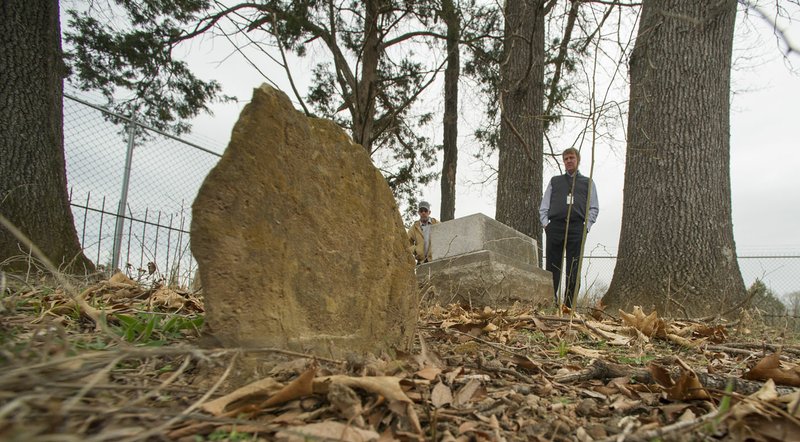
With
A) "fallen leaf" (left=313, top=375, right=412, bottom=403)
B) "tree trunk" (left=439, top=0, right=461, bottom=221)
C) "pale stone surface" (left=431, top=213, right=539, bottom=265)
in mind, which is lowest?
"fallen leaf" (left=313, top=375, right=412, bottom=403)

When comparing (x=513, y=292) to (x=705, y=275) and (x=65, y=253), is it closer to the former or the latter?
(x=705, y=275)

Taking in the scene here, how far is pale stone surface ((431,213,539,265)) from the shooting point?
4.80m

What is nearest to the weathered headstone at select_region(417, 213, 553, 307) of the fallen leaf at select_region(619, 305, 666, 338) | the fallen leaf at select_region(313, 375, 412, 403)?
the fallen leaf at select_region(619, 305, 666, 338)

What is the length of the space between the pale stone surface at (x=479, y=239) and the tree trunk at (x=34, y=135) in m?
3.31

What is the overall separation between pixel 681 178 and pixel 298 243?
3.77 metres

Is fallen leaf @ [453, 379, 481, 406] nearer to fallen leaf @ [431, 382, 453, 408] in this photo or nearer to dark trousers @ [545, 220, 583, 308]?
fallen leaf @ [431, 382, 453, 408]

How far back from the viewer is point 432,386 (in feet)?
4.80

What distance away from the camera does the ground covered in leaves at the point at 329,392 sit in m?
0.97

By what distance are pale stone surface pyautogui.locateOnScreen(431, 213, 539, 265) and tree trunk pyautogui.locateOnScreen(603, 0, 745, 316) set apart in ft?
3.80

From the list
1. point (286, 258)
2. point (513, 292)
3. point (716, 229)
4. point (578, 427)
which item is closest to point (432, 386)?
point (578, 427)

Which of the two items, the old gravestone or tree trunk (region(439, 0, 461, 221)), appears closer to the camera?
the old gravestone

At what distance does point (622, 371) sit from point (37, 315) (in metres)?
2.29

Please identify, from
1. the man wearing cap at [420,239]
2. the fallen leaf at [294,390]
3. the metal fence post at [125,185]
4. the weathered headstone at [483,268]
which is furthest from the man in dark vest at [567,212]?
the metal fence post at [125,185]

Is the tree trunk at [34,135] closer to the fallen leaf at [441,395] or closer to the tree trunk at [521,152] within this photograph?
the fallen leaf at [441,395]
